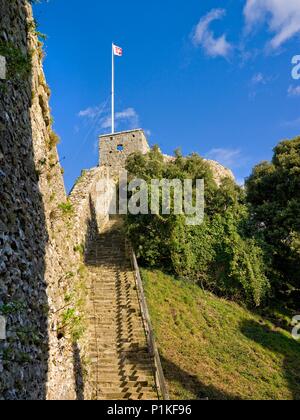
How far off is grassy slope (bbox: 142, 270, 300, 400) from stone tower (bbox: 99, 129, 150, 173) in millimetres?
13070

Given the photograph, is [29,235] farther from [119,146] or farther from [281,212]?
[119,146]

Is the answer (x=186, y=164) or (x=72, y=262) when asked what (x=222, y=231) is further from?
(x=72, y=262)

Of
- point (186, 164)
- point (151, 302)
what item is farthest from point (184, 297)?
point (186, 164)

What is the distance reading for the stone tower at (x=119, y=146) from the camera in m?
27.2

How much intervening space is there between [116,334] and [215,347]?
3.67 meters

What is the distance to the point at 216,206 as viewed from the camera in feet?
63.0

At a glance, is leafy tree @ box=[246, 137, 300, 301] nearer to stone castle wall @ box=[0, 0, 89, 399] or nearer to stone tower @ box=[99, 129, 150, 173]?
stone tower @ box=[99, 129, 150, 173]

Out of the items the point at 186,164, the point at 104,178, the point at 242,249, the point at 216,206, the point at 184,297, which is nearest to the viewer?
the point at 184,297

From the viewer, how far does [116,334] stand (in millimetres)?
11547

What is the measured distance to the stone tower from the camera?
1070 inches

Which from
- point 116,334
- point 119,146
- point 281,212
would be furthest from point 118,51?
point 116,334

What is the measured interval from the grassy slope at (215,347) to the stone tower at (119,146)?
13.1 m

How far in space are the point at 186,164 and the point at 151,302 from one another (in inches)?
354

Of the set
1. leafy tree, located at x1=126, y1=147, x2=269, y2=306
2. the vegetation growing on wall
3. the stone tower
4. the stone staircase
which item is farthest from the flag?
the vegetation growing on wall
